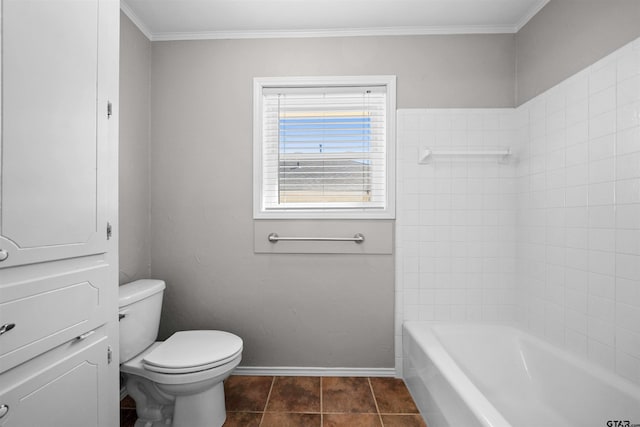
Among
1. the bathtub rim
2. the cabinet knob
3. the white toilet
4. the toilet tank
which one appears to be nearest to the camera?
the cabinet knob

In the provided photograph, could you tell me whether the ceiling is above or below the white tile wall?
above

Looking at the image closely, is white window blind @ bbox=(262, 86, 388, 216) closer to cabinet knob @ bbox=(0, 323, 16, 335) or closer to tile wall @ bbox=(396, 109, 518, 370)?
tile wall @ bbox=(396, 109, 518, 370)

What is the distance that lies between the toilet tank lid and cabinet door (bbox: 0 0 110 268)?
1.54ft

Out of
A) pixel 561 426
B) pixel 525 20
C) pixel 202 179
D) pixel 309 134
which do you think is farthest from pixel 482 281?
pixel 202 179

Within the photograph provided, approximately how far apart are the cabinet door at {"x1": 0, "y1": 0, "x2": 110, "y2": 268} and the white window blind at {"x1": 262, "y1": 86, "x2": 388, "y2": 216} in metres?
1.03

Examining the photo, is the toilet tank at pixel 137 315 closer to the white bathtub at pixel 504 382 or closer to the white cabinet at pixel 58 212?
the white cabinet at pixel 58 212

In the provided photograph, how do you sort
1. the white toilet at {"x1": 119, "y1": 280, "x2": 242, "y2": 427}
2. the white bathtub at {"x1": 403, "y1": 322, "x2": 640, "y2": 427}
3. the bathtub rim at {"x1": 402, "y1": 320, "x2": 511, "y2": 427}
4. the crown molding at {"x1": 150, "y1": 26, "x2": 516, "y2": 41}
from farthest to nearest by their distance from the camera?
the crown molding at {"x1": 150, "y1": 26, "x2": 516, "y2": 41} → the white toilet at {"x1": 119, "y1": 280, "x2": 242, "y2": 427} → the white bathtub at {"x1": 403, "y1": 322, "x2": 640, "y2": 427} → the bathtub rim at {"x1": 402, "y1": 320, "x2": 511, "y2": 427}

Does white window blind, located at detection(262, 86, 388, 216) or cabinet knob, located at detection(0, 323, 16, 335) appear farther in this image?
white window blind, located at detection(262, 86, 388, 216)

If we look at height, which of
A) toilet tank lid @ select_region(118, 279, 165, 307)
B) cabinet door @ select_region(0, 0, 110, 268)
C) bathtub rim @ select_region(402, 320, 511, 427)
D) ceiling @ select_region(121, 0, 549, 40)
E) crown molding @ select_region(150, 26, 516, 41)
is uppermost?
ceiling @ select_region(121, 0, 549, 40)

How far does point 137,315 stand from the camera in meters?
1.60

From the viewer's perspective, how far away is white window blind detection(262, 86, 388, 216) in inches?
81.2

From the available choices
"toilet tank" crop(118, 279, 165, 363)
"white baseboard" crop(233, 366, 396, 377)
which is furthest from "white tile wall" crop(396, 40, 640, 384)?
"toilet tank" crop(118, 279, 165, 363)

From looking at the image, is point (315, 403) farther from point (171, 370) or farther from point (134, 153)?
point (134, 153)

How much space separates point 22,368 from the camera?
2.92ft
